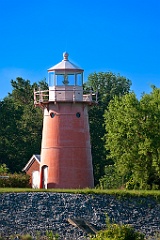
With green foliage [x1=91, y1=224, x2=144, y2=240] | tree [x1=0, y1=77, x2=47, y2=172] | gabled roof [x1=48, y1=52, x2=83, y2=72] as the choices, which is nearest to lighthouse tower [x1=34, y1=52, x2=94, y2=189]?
gabled roof [x1=48, y1=52, x2=83, y2=72]

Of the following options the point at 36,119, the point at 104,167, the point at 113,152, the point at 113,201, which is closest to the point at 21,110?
the point at 36,119

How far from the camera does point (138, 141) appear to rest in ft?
148

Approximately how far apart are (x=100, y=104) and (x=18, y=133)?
9008mm

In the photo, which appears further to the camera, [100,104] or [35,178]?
[100,104]

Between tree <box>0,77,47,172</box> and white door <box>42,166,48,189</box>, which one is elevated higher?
tree <box>0,77,47,172</box>

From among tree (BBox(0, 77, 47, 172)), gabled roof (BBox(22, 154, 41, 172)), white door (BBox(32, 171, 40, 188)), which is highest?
tree (BBox(0, 77, 47, 172))

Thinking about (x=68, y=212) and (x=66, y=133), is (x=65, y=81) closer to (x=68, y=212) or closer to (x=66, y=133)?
(x=66, y=133)

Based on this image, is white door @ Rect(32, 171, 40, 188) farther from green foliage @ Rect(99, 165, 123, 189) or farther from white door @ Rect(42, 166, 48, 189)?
white door @ Rect(42, 166, 48, 189)

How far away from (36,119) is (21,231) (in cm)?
2980

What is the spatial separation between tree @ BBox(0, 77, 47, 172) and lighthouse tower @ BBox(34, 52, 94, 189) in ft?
54.1

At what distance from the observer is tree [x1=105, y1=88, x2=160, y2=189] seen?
147 ft

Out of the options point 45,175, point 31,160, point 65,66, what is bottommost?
point 45,175

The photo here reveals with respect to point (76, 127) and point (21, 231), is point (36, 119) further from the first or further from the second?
point (21, 231)

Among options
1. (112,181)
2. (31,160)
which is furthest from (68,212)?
(31,160)
